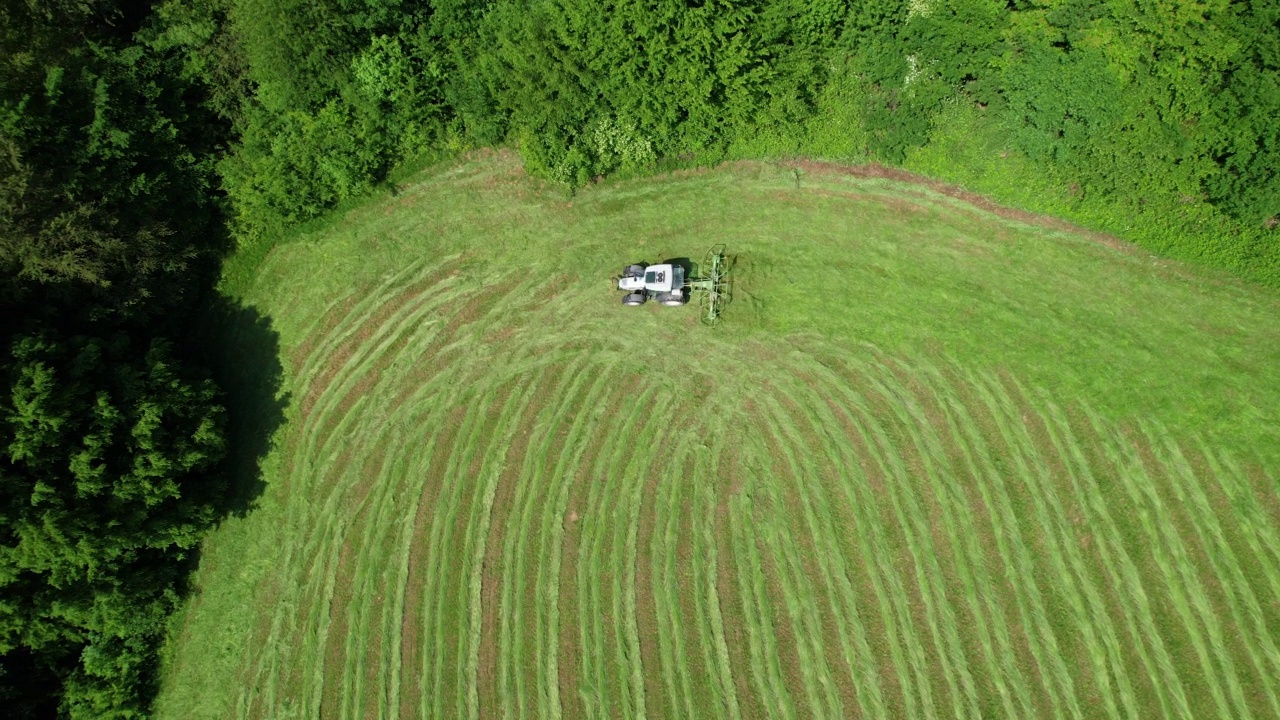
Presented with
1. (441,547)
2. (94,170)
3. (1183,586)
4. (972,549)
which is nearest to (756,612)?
(972,549)

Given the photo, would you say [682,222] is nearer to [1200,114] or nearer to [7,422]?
[1200,114]

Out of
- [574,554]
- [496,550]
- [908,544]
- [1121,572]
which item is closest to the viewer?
[1121,572]

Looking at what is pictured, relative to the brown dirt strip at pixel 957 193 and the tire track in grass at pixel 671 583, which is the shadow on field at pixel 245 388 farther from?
the brown dirt strip at pixel 957 193

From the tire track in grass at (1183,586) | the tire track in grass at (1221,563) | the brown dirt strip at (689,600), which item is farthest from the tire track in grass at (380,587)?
the tire track in grass at (1221,563)

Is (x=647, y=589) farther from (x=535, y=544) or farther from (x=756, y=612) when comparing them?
(x=535, y=544)

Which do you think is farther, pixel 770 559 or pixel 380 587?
pixel 380 587

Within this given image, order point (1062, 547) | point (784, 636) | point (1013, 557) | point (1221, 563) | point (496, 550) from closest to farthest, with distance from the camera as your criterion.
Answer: point (1221, 563) → point (1062, 547) → point (1013, 557) → point (784, 636) → point (496, 550)

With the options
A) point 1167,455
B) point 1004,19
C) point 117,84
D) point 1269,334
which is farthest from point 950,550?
point 117,84

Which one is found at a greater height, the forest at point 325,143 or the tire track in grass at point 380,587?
the forest at point 325,143
